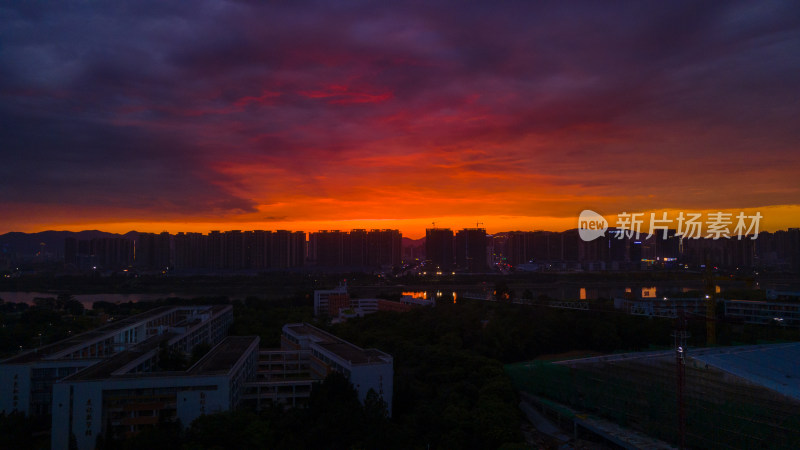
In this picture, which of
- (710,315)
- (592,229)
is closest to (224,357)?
(710,315)

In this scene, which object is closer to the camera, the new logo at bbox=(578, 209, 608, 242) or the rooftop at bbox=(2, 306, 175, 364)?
the rooftop at bbox=(2, 306, 175, 364)

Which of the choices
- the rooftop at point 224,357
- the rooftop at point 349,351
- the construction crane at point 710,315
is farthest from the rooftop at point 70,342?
the construction crane at point 710,315

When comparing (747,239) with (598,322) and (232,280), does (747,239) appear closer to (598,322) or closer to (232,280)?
(598,322)

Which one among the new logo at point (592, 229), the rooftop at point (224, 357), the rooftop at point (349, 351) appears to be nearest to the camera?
the rooftop at point (224, 357)

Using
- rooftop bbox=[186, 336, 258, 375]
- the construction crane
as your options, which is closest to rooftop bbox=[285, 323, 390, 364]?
rooftop bbox=[186, 336, 258, 375]

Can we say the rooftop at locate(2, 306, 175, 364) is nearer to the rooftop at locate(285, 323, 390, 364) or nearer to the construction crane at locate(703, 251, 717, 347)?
the rooftop at locate(285, 323, 390, 364)

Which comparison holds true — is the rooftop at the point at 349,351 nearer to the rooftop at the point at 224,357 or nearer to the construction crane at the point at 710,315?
the rooftop at the point at 224,357

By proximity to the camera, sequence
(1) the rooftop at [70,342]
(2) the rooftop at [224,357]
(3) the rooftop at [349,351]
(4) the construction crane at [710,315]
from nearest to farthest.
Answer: (2) the rooftop at [224,357], (3) the rooftop at [349,351], (1) the rooftop at [70,342], (4) the construction crane at [710,315]

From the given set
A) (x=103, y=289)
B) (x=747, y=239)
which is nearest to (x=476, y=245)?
(x=747, y=239)

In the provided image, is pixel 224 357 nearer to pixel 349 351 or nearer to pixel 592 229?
pixel 349 351

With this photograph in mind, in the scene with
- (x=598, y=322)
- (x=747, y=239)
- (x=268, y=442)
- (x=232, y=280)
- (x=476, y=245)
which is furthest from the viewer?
(x=476, y=245)

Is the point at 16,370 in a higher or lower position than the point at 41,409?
higher
